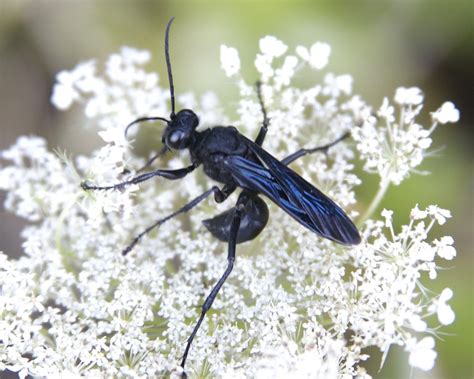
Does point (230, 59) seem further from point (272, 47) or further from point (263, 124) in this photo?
point (263, 124)

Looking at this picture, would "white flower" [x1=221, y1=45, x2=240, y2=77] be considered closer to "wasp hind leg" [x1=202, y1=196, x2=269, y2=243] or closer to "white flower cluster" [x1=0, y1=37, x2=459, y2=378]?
"white flower cluster" [x1=0, y1=37, x2=459, y2=378]

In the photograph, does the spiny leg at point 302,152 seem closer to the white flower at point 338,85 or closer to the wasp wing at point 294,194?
the wasp wing at point 294,194

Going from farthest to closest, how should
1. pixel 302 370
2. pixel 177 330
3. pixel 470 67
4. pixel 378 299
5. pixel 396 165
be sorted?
1. pixel 470 67
2. pixel 396 165
3. pixel 177 330
4. pixel 378 299
5. pixel 302 370

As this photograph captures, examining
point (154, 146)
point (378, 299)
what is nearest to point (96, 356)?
point (378, 299)

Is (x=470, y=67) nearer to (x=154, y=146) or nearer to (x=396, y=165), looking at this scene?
(x=396, y=165)

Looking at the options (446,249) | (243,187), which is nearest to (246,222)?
(243,187)

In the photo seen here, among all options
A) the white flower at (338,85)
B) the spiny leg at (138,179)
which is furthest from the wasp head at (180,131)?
the white flower at (338,85)
